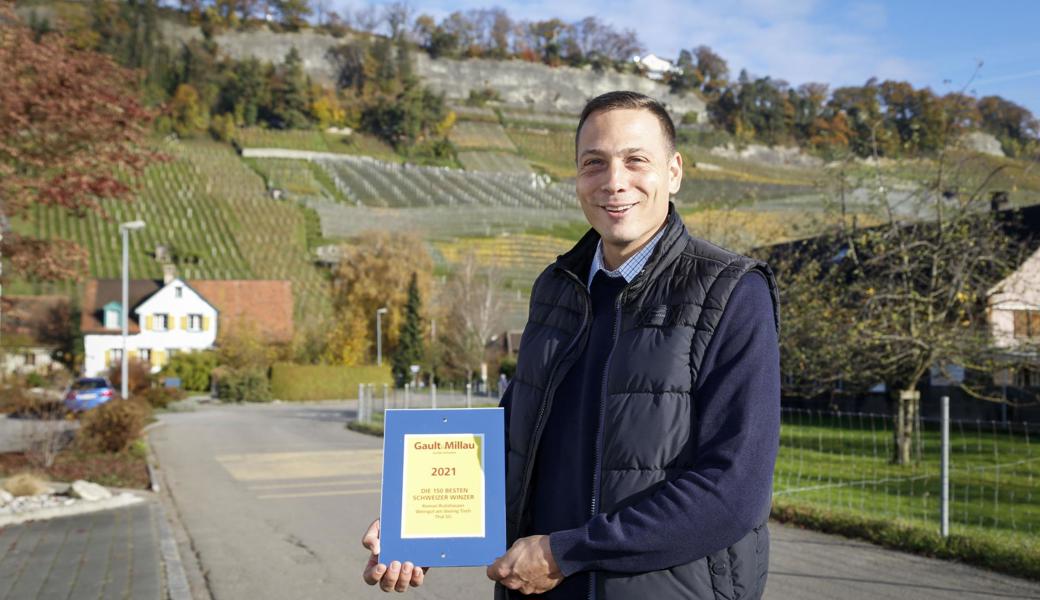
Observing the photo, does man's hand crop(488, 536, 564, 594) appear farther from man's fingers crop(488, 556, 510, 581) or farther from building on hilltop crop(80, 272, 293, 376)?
building on hilltop crop(80, 272, 293, 376)

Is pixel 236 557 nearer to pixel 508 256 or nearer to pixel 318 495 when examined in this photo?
pixel 318 495

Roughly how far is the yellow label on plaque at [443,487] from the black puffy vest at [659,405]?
121 mm

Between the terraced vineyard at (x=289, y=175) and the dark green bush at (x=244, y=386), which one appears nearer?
the dark green bush at (x=244, y=386)

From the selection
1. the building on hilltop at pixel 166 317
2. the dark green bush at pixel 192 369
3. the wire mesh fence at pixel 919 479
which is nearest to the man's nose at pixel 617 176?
the wire mesh fence at pixel 919 479

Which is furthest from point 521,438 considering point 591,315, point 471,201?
point 471,201

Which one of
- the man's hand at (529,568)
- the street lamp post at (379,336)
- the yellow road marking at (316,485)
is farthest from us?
the street lamp post at (379,336)

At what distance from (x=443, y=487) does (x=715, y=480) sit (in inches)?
28.6

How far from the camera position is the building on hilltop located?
62188mm

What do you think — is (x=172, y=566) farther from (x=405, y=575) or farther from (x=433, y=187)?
(x=433, y=187)

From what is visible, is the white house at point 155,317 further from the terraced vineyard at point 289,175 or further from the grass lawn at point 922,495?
the grass lawn at point 922,495

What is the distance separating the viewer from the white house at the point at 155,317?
62.9m

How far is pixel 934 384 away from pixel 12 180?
82.5ft

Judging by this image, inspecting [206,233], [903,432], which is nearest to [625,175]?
[903,432]

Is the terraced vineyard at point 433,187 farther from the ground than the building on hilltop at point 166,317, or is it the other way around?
the terraced vineyard at point 433,187
